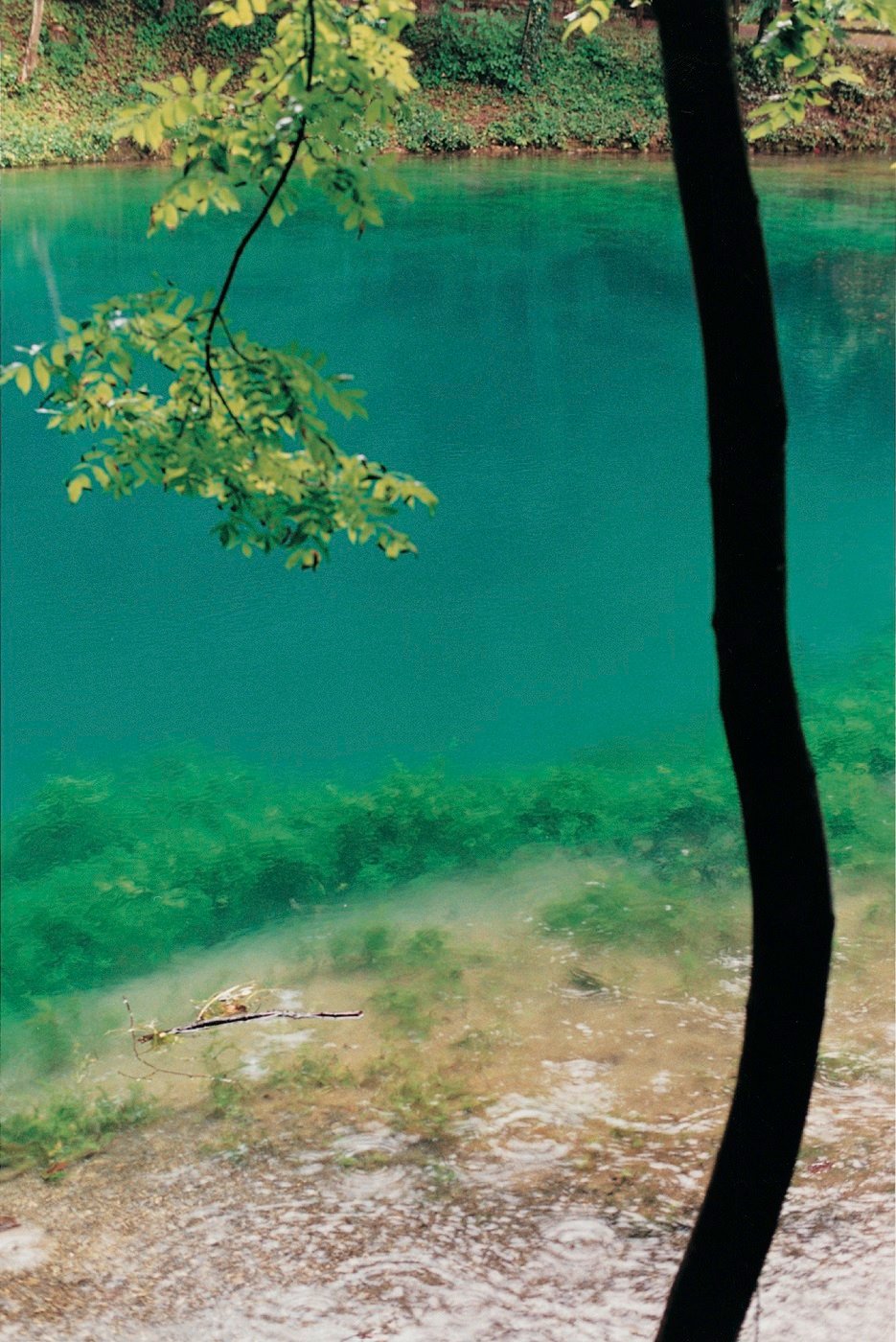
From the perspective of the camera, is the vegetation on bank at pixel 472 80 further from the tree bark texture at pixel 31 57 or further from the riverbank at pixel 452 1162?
the riverbank at pixel 452 1162

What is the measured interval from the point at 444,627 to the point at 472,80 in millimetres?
19101

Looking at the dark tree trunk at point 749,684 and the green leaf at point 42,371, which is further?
the green leaf at point 42,371

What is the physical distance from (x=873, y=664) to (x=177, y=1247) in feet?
17.5

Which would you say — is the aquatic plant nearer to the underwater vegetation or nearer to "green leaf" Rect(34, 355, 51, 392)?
the underwater vegetation

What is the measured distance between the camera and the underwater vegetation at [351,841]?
4805mm

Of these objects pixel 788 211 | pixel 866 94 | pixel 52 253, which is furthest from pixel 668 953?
pixel 866 94

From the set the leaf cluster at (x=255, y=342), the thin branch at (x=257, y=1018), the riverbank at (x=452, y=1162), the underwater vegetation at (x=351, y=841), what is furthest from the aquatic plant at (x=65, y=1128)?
the leaf cluster at (x=255, y=342)

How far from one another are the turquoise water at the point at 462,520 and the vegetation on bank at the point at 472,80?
19.5 ft

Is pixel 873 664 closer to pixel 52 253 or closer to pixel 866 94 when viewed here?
pixel 52 253

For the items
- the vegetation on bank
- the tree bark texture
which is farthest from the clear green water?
the tree bark texture

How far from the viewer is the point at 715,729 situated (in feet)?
21.7

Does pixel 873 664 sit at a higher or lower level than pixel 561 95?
lower

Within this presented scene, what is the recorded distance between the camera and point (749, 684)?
68.6 inches

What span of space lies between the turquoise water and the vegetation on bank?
594cm
